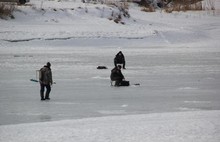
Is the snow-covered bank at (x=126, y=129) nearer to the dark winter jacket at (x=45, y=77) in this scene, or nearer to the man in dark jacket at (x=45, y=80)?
the man in dark jacket at (x=45, y=80)

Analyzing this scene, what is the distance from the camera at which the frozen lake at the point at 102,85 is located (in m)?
16.0

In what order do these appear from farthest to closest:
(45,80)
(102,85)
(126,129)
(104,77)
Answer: (104,77) → (102,85) → (45,80) → (126,129)

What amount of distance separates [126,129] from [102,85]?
27.7 feet

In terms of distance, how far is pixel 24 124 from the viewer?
1381 centimetres

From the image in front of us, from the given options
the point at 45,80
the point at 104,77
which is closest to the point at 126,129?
the point at 45,80

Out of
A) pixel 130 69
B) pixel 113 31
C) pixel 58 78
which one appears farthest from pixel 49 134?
pixel 113 31

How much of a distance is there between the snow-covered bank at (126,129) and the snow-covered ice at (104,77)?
0.07 feet

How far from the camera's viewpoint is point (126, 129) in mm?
12984

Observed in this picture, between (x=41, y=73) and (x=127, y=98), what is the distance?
2753 millimetres

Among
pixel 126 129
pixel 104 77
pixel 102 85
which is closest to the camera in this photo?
pixel 126 129

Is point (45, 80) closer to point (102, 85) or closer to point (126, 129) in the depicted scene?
point (102, 85)

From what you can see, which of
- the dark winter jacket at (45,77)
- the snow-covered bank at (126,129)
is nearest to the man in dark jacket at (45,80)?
the dark winter jacket at (45,77)

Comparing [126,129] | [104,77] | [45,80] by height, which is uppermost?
[45,80]

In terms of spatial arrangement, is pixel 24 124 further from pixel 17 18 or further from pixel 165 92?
pixel 17 18
